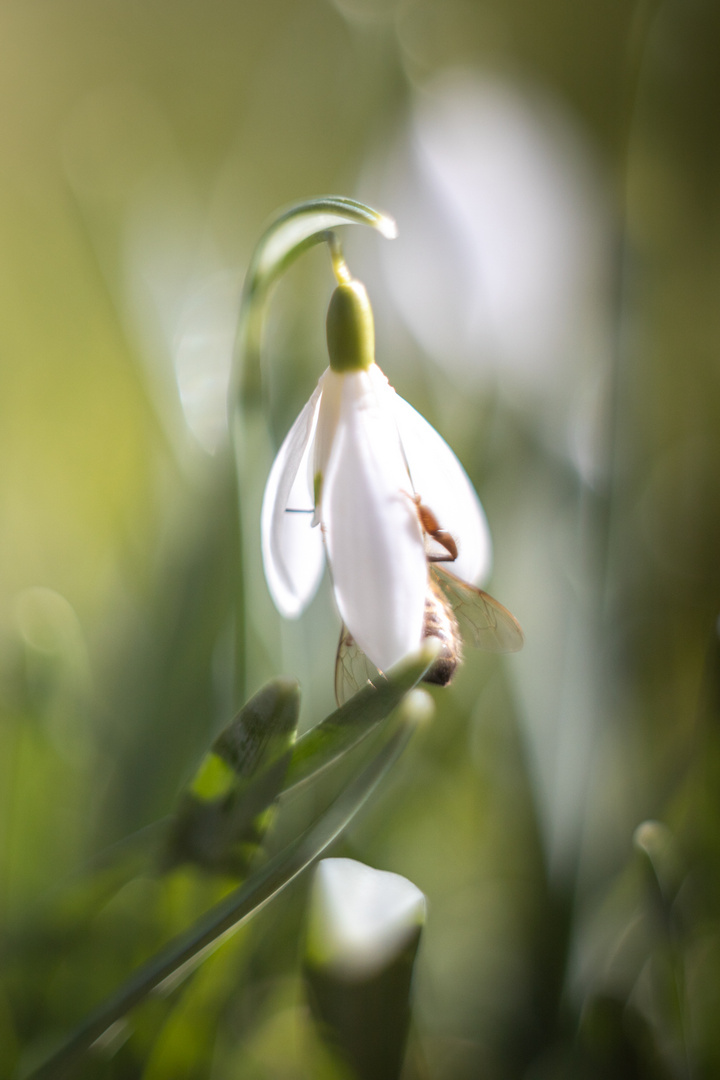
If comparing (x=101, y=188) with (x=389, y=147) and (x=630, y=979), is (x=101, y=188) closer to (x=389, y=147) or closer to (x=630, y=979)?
(x=389, y=147)

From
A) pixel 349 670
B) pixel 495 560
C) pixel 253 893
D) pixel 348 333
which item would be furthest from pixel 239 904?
pixel 495 560

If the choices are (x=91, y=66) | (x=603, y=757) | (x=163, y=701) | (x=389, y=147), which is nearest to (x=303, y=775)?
(x=163, y=701)

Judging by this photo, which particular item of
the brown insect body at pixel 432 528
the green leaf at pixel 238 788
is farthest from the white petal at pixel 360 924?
the brown insect body at pixel 432 528

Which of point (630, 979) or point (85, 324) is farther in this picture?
point (85, 324)

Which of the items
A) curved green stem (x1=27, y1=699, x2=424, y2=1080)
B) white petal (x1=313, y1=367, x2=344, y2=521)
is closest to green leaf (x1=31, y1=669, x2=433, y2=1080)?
curved green stem (x1=27, y1=699, x2=424, y2=1080)

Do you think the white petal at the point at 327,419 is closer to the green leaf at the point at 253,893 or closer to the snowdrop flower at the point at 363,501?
the snowdrop flower at the point at 363,501

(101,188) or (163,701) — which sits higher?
(101,188)
